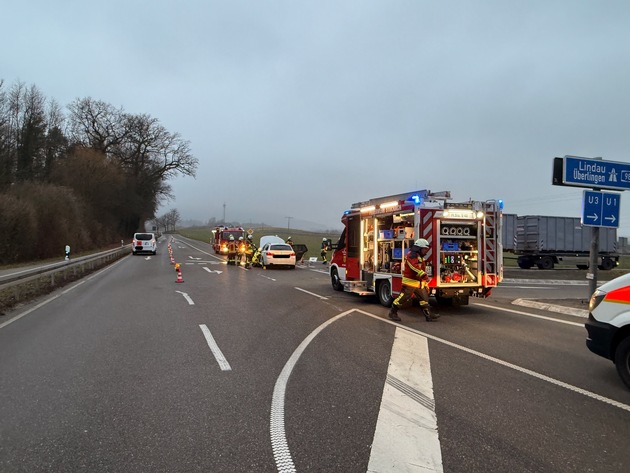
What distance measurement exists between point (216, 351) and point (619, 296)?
537cm

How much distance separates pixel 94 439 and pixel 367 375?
307 cm

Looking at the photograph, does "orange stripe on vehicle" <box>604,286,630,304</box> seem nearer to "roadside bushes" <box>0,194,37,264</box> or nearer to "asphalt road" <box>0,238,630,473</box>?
"asphalt road" <box>0,238,630,473</box>

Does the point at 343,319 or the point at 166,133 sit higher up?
the point at 166,133

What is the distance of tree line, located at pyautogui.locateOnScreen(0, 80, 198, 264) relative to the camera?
2823cm

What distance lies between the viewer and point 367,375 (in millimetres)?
5504

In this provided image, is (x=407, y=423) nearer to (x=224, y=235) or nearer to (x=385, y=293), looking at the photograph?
(x=385, y=293)

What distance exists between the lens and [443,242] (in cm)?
1059

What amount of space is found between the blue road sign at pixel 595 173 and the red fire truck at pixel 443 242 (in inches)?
76.8

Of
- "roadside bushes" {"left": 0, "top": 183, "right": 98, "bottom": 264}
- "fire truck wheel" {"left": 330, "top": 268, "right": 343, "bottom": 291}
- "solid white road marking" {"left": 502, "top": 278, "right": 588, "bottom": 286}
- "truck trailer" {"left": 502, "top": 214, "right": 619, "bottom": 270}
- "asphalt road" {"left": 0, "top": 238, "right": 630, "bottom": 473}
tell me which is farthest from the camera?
"truck trailer" {"left": 502, "top": 214, "right": 619, "bottom": 270}

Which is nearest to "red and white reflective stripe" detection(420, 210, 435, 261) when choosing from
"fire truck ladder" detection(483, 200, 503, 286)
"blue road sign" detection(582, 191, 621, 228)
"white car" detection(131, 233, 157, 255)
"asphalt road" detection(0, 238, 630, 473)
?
"fire truck ladder" detection(483, 200, 503, 286)

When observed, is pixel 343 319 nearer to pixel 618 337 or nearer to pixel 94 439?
pixel 618 337

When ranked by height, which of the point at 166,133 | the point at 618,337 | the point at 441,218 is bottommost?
the point at 618,337

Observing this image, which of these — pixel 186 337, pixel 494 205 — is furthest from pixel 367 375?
pixel 494 205

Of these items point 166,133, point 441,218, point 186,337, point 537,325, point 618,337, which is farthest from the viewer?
point 166,133
